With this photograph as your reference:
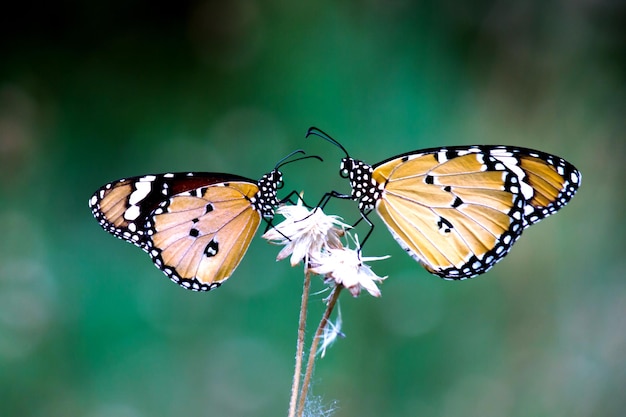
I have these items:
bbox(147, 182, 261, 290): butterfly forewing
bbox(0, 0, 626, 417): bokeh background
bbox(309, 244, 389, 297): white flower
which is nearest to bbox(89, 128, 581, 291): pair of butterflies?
bbox(147, 182, 261, 290): butterfly forewing

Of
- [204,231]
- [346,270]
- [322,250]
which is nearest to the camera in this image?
[346,270]

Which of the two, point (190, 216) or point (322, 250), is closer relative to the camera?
point (322, 250)

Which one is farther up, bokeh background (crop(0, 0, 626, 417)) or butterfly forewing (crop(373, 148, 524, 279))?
bokeh background (crop(0, 0, 626, 417))

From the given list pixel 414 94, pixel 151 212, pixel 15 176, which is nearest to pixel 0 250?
pixel 15 176

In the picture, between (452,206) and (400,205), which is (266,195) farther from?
(452,206)

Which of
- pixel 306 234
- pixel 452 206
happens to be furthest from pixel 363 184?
pixel 306 234

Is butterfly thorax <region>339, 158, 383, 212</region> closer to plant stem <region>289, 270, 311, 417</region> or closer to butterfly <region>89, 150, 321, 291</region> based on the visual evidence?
butterfly <region>89, 150, 321, 291</region>
